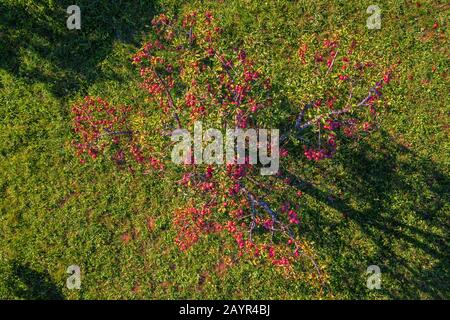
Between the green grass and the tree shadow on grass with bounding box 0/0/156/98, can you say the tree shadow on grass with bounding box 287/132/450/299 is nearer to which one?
the green grass

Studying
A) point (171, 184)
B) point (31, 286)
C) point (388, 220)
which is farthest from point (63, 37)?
point (388, 220)

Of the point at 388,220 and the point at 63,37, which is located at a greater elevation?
the point at 63,37

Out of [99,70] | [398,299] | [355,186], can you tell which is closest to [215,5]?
[99,70]

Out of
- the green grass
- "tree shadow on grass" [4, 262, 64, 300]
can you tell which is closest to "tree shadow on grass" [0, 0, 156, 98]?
the green grass

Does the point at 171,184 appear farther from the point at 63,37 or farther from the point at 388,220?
the point at 388,220

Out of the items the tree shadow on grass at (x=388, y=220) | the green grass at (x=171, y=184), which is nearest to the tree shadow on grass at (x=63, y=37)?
the green grass at (x=171, y=184)

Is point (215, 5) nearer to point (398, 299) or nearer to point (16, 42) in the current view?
point (16, 42)
